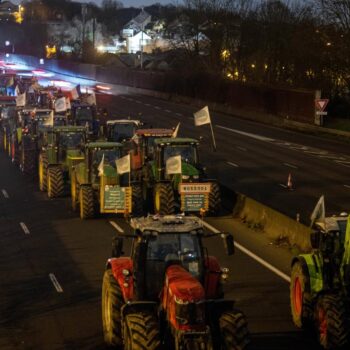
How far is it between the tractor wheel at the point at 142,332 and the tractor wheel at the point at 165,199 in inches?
574

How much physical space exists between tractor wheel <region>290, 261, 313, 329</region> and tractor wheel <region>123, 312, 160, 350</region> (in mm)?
3448

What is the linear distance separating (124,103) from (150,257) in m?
66.3

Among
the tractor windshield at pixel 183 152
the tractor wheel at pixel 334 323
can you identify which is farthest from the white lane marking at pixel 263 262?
the tractor wheel at pixel 334 323

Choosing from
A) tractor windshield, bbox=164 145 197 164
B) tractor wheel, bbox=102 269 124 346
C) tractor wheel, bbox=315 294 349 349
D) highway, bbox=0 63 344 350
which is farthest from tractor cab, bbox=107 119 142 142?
tractor wheel, bbox=315 294 349 349

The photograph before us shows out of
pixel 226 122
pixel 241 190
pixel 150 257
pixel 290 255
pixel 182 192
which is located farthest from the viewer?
pixel 226 122

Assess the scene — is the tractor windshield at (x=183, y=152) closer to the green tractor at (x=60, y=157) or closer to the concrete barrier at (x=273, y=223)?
the concrete barrier at (x=273, y=223)

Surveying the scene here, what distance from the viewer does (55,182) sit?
30562 millimetres

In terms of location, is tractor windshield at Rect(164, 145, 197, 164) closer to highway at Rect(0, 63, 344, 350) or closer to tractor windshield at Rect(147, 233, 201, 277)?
highway at Rect(0, 63, 344, 350)

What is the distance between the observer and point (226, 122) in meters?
64.8

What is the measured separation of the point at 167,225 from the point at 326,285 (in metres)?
2.87

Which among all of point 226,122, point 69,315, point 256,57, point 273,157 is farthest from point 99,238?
point 256,57

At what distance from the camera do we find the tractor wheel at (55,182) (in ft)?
100

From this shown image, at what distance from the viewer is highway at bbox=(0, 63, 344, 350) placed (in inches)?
591

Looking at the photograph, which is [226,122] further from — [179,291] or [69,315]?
[179,291]
